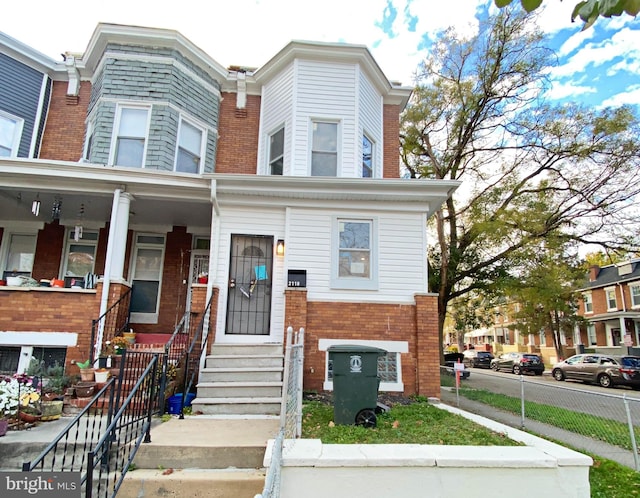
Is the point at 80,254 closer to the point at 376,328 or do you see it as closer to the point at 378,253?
the point at 378,253

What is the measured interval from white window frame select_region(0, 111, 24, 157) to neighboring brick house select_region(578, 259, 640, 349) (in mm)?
32618

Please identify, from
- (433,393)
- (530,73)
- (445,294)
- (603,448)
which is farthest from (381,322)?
(530,73)

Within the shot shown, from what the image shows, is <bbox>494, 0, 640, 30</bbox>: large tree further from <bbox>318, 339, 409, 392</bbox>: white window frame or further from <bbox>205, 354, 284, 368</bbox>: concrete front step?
<bbox>318, 339, 409, 392</bbox>: white window frame

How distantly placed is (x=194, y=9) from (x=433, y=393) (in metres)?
9.49

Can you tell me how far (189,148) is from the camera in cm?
1011

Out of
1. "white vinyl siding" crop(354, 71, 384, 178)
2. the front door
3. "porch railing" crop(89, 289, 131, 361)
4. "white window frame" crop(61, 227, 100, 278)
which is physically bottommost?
"porch railing" crop(89, 289, 131, 361)

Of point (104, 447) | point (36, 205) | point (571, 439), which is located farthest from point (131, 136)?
point (571, 439)

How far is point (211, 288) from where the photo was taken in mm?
7715

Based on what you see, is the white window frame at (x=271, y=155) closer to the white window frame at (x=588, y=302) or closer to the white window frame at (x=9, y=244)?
the white window frame at (x=9, y=244)

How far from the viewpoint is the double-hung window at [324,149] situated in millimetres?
9852

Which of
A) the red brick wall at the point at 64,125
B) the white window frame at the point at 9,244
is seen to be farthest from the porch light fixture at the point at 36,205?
the red brick wall at the point at 64,125

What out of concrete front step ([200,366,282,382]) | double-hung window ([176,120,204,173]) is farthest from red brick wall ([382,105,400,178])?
concrete front step ([200,366,282,382])

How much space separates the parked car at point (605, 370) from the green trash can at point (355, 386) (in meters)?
17.2

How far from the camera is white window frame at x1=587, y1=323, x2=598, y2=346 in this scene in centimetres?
3015
